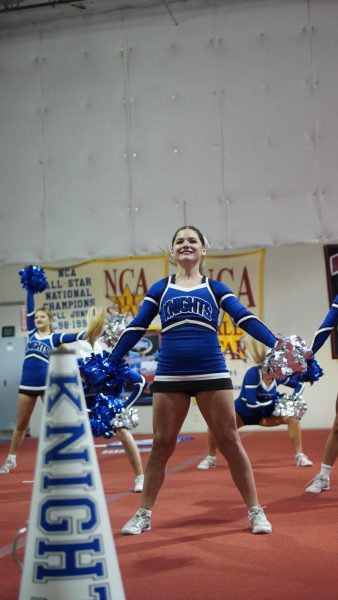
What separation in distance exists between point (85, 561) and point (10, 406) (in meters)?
10.5

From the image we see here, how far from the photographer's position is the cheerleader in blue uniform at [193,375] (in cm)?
393

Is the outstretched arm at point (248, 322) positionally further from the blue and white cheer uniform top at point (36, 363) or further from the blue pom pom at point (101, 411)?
the blue and white cheer uniform top at point (36, 363)

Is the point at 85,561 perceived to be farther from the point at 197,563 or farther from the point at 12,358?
the point at 12,358

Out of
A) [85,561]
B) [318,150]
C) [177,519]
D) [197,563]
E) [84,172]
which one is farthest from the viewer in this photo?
[84,172]

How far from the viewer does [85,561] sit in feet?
7.22

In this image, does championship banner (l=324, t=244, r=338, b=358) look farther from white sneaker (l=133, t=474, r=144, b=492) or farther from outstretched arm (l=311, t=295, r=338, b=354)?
outstretched arm (l=311, t=295, r=338, b=354)

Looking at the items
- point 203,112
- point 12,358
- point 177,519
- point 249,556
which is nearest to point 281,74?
point 203,112

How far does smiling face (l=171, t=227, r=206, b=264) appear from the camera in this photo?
4.09 m

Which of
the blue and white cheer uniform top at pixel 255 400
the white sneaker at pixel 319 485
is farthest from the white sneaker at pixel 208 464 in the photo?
the white sneaker at pixel 319 485

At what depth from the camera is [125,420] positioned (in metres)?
5.69

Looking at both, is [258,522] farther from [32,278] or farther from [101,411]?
[32,278]

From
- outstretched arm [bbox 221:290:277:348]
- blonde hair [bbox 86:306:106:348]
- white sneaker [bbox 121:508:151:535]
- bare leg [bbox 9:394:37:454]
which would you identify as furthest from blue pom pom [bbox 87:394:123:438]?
bare leg [bbox 9:394:37:454]

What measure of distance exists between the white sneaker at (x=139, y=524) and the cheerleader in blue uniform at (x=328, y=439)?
1.37 metres

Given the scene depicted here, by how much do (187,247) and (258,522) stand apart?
150 cm
